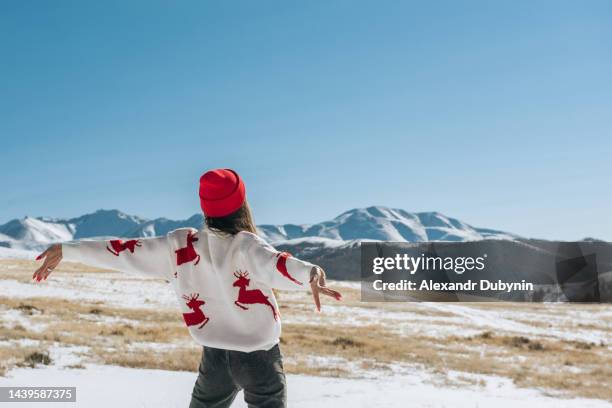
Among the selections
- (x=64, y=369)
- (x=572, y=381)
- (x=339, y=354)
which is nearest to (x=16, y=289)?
(x=339, y=354)

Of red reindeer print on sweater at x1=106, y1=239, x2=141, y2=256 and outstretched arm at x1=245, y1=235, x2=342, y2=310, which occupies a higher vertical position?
red reindeer print on sweater at x1=106, y1=239, x2=141, y2=256

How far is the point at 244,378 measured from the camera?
2.89 meters

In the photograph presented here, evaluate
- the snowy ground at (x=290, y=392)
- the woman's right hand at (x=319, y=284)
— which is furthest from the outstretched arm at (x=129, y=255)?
the snowy ground at (x=290, y=392)

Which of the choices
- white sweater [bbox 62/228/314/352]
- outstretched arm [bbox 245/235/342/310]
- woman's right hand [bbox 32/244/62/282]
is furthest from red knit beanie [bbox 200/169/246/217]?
woman's right hand [bbox 32/244/62/282]

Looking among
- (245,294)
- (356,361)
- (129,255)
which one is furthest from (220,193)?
(356,361)

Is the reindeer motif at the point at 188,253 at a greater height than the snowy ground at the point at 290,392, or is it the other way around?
the reindeer motif at the point at 188,253

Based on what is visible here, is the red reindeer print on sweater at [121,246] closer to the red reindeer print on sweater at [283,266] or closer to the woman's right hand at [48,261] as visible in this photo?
the woman's right hand at [48,261]

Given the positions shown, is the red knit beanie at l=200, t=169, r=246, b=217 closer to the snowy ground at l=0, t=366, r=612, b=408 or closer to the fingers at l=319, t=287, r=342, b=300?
the fingers at l=319, t=287, r=342, b=300

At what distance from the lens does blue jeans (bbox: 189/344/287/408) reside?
2.87 meters

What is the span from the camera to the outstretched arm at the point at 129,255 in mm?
3119

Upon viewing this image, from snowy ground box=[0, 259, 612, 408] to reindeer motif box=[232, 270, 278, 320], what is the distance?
408 cm

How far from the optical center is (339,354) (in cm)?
1470

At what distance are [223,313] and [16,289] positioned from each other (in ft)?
105

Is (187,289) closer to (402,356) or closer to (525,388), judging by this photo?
(525,388)
